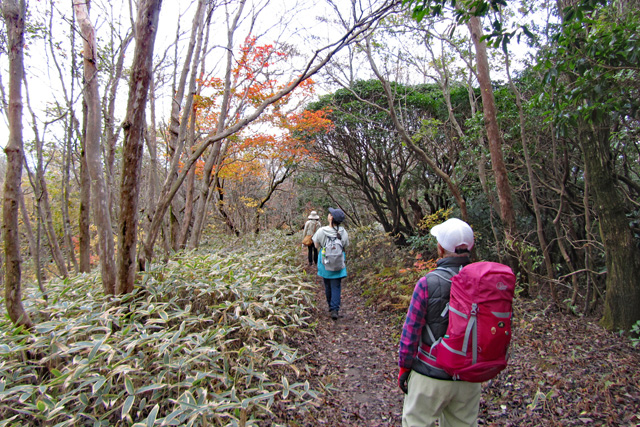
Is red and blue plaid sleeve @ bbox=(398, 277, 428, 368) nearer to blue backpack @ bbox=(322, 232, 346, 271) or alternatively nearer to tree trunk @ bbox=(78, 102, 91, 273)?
blue backpack @ bbox=(322, 232, 346, 271)

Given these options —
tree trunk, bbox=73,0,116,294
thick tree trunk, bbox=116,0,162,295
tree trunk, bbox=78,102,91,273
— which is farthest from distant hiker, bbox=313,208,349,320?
tree trunk, bbox=78,102,91,273

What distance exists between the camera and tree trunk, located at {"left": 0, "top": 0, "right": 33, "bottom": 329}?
312cm

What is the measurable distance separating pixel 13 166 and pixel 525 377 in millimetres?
5232

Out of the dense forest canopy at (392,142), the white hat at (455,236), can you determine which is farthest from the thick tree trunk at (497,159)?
the white hat at (455,236)

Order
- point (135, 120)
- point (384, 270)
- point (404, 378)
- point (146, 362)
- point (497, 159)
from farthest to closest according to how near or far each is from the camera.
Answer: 1. point (384, 270)
2. point (497, 159)
3. point (135, 120)
4. point (146, 362)
5. point (404, 378)

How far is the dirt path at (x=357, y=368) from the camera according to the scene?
332cm

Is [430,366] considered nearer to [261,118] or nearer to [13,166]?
[13,166]

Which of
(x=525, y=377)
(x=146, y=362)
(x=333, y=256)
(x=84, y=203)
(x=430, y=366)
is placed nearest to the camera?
(x=430, y=366)

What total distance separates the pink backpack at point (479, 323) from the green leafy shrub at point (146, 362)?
162 centimetres

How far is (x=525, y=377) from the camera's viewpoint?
11.8 feet

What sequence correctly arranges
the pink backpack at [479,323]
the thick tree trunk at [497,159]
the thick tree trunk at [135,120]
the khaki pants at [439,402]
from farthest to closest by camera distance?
the thick tree trunk at [497,159] < the thick tree trunk at [135,120] < the khaki pants at [439,402] < the pink backpack at [479,323]

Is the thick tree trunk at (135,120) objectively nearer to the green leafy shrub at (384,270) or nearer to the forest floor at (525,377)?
the forest floor at (525,377)

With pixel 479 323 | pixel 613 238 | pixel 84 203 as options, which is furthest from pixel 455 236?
pixel 84 203

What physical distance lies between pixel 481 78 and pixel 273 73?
5.47 meters
